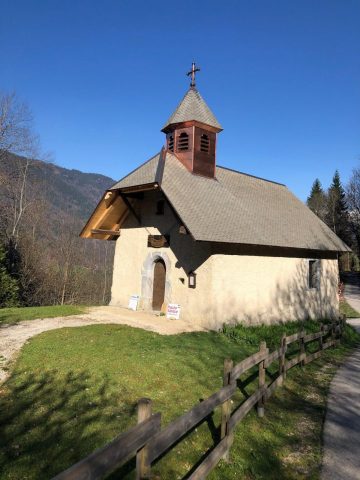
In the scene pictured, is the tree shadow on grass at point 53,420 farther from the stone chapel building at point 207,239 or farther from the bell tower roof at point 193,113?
the bell tower roof at point 193,113

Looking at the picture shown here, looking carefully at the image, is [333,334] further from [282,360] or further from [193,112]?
[193,112]

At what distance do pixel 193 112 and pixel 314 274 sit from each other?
9932 mm

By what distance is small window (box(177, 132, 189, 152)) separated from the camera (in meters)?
17.3

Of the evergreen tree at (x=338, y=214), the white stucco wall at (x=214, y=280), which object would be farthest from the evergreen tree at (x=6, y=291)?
the evergreen tree at (x=338, y=214)

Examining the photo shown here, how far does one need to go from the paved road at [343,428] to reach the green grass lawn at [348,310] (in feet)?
50.8

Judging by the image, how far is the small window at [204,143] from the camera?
17.5m

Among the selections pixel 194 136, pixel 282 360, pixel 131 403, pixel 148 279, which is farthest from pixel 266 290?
pixel 131 403

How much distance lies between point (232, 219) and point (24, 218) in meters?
18.1

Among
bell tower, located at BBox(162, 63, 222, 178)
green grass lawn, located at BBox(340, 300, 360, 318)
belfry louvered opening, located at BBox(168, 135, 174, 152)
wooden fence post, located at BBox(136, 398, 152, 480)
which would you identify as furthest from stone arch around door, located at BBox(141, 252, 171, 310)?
green grass lawn, located at BBox(340, 300, 360, 318)

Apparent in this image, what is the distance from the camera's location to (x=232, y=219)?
14.2 meters

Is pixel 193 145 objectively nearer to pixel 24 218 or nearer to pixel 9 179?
pixel 9 179

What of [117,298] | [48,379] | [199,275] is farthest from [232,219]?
[48,379]

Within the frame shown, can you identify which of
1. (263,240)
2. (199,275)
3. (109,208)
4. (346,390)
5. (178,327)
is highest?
(109,208)

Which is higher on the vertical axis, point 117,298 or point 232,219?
point 232,219
